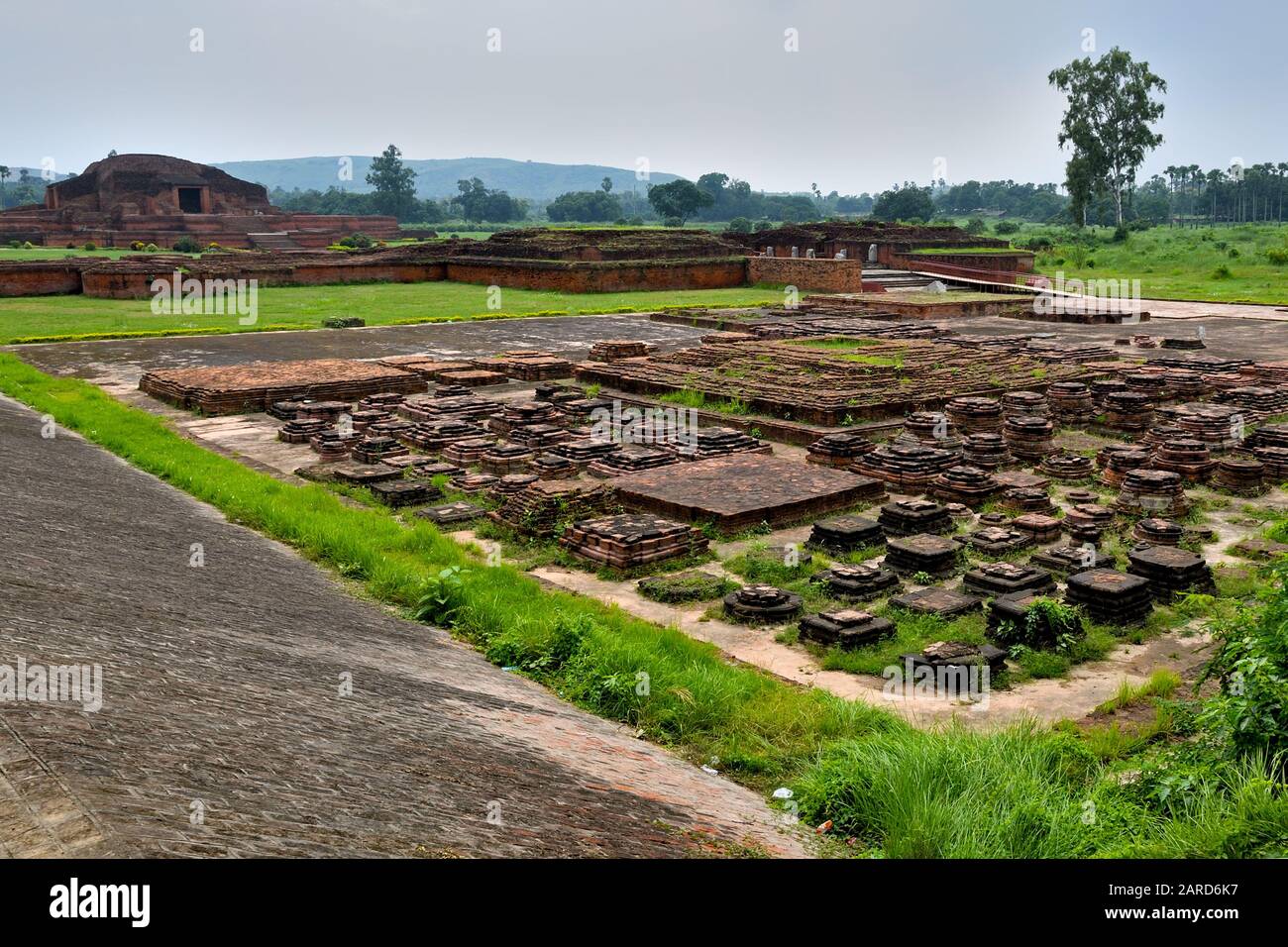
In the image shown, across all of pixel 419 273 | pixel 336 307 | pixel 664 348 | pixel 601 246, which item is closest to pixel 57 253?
pixel 419 273

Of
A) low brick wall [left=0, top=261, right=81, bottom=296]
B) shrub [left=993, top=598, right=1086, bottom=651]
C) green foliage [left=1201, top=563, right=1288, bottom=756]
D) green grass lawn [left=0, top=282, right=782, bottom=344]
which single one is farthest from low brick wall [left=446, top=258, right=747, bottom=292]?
green foliage [left=1201, top=563, right=1288, bottom=756]

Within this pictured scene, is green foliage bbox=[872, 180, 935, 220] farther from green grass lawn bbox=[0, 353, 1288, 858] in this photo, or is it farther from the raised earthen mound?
green grass lawn bbox=[0, 353, 1288, 858]

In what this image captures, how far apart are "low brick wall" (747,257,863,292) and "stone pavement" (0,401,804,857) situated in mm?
24351

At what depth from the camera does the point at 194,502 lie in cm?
862

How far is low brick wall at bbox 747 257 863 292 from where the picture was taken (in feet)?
95.2

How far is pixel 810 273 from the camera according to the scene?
29938 millimetres

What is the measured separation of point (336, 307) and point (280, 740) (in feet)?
75.5

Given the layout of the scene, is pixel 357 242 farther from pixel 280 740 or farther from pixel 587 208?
pixel 587 208

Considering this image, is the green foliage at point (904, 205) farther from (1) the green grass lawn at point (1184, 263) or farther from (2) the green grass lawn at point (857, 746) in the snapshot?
(2) the green grass lawn at point (857, 746)

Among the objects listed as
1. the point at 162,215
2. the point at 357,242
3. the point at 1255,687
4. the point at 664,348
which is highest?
the point at 162,215

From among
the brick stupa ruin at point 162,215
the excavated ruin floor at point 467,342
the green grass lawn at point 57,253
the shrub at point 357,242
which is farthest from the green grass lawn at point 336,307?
the brick stupa ruin at point 162,215

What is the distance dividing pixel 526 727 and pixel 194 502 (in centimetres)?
519

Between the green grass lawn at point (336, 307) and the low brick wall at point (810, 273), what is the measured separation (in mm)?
643
